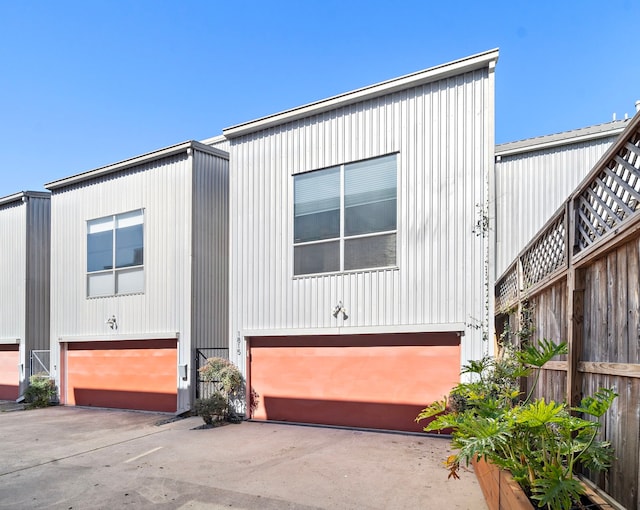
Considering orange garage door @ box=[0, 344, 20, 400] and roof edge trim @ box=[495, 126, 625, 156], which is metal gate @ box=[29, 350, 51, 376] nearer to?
orange garage door @ box=[0, 344, 20, 400]

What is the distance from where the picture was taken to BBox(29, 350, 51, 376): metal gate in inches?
492

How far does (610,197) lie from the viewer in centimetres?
298

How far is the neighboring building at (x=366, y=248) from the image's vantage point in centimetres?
712

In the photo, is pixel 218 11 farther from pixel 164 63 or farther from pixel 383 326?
pixel 383 326

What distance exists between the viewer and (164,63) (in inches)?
402

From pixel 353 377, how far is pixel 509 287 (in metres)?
3.10

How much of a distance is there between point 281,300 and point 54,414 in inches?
254

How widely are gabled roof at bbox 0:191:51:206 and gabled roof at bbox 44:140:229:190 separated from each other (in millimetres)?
1400

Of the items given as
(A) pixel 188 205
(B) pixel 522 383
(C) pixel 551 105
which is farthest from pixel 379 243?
(C) pixel 551 105

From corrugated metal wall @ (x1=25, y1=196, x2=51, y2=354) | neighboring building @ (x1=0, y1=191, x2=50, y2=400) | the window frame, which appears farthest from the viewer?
corrugated metal wall @ (x1=25, y1=196, x2=51, y2=354)

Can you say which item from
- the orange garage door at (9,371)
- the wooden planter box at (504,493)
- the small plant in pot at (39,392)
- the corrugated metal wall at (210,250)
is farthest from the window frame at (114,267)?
the wooden planter box at (504,493)

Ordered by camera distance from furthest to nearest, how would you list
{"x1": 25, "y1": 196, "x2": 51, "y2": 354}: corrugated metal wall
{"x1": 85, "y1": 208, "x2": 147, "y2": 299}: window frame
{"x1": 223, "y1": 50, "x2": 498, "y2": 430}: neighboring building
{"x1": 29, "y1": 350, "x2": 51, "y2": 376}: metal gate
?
{"x1": 25, "y1": 196, "x2": 51, "y2": 354}: corrugated metal wall → {"x1": 29, "y1": 350, "x2": 51, "y2": 376}: metal gate → {"x1": 85, "y1": 208, "x2": 147, "y2": 299}: window frame → {"x1": 223, "y1": 50, "x2": 498, "y2": 430}: neighboring building

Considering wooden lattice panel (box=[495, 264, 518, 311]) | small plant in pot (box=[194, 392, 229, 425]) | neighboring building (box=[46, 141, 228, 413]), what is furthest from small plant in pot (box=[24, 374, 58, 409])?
wooden lattice panel (box=[495, 264, 518, 311])

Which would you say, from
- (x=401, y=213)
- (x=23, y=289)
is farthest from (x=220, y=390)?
(x=23, y=289)
